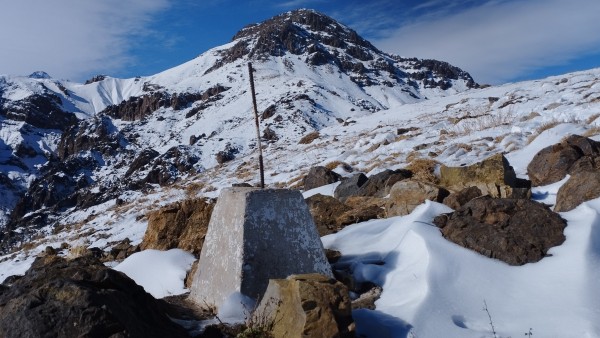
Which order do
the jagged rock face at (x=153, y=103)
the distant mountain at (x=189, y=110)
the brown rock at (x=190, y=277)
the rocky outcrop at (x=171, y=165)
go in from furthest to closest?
the jagged rock face at (x=153, y=103), the distant mountain at (x=189, y=110), the rocky outcrop at (x=171, y=165), the brown rock at (x=190, y=277)

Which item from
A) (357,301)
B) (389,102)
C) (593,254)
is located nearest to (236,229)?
(357,301)

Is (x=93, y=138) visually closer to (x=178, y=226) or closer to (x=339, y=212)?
(x=178, y=226)


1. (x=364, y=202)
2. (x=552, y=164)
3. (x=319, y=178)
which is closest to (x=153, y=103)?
(x=319, y=178)

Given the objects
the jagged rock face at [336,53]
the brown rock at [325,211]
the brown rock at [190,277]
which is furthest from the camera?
the jagged rock face at [336,53]

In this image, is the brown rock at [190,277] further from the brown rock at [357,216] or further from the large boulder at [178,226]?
the brown rock at [357,216]

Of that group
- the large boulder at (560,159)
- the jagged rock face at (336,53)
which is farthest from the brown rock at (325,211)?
the jagged rock face at (336,53)

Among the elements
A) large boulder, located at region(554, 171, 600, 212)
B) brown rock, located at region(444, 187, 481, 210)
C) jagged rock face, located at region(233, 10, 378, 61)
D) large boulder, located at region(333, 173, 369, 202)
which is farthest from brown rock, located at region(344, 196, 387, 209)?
jagged rock face, located at region(233, 10, 378, 61)

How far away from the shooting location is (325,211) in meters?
7.60

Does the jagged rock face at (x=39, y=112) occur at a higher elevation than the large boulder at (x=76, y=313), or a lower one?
higher

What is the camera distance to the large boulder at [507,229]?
4.88m

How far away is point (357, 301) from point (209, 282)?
1461 mm

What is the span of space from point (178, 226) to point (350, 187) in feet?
11.3

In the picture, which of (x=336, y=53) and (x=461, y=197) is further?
(x=336, y=53)

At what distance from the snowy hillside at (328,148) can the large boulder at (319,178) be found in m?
1.49
